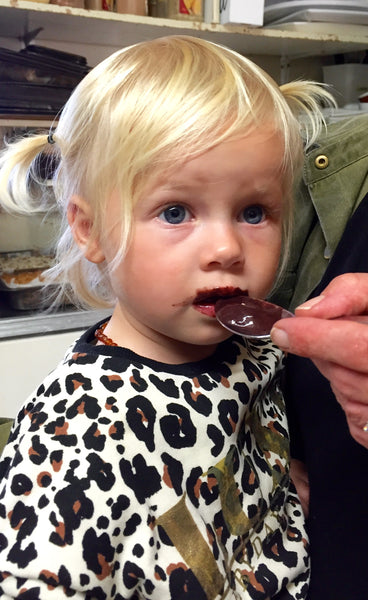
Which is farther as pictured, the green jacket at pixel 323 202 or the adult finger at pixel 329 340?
the green jacket at pixel 323 202

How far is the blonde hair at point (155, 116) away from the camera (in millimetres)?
598

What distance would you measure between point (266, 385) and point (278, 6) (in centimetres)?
145

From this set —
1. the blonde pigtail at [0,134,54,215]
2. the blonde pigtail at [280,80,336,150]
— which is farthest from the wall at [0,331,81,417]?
the blonde pigtail at [280,80,336,150]

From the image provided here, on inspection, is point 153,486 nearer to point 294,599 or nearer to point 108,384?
point 108,384

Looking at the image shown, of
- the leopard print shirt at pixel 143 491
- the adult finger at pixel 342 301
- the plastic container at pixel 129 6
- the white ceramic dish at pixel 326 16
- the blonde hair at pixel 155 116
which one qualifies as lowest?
the leopard print shirt at pixel 143 491

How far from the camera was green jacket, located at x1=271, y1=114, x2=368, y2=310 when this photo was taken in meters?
0.89

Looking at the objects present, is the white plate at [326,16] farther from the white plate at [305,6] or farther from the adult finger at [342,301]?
the adult finger at [342,301]

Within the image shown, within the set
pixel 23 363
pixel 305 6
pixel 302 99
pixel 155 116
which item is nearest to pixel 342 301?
pixel 155 116

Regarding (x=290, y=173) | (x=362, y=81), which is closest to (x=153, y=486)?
(x=290, y=173)

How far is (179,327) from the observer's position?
2.08 feet

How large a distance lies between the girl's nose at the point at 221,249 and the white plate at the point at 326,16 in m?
1.47

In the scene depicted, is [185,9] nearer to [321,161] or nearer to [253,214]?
[321,161]

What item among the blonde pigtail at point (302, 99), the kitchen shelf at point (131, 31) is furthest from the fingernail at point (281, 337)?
the kitchen shelf at point (131, 31)

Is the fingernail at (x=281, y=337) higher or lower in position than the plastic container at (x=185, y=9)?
lower
